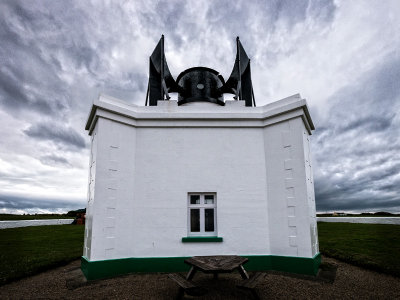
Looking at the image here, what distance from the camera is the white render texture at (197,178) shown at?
6730 millimetres

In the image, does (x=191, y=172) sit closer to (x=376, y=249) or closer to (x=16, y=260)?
(x=16, y=260)

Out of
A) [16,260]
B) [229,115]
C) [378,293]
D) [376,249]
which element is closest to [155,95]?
[229,115]

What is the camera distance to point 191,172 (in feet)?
24.3

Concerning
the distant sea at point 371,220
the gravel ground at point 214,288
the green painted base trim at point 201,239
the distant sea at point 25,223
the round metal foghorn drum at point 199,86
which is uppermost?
the round metal foghorn drum at point 199,86

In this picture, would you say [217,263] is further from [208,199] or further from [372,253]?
[372,253]

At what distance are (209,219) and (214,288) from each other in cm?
216

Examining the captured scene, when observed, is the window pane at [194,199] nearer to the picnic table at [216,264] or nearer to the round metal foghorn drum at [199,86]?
the picnic table at [216,264]

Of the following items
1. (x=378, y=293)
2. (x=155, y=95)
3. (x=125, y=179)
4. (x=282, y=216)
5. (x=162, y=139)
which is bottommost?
(x=378, y=293)

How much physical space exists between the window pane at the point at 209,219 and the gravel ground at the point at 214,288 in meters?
1.28

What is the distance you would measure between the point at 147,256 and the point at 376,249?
8537 mm

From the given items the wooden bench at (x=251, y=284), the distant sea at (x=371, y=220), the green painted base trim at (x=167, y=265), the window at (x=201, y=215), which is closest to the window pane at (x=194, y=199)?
the window at (x=201, y=215)

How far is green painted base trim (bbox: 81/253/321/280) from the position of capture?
6.28m

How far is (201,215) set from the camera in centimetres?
728

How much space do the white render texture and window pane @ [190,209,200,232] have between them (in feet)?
0.83
